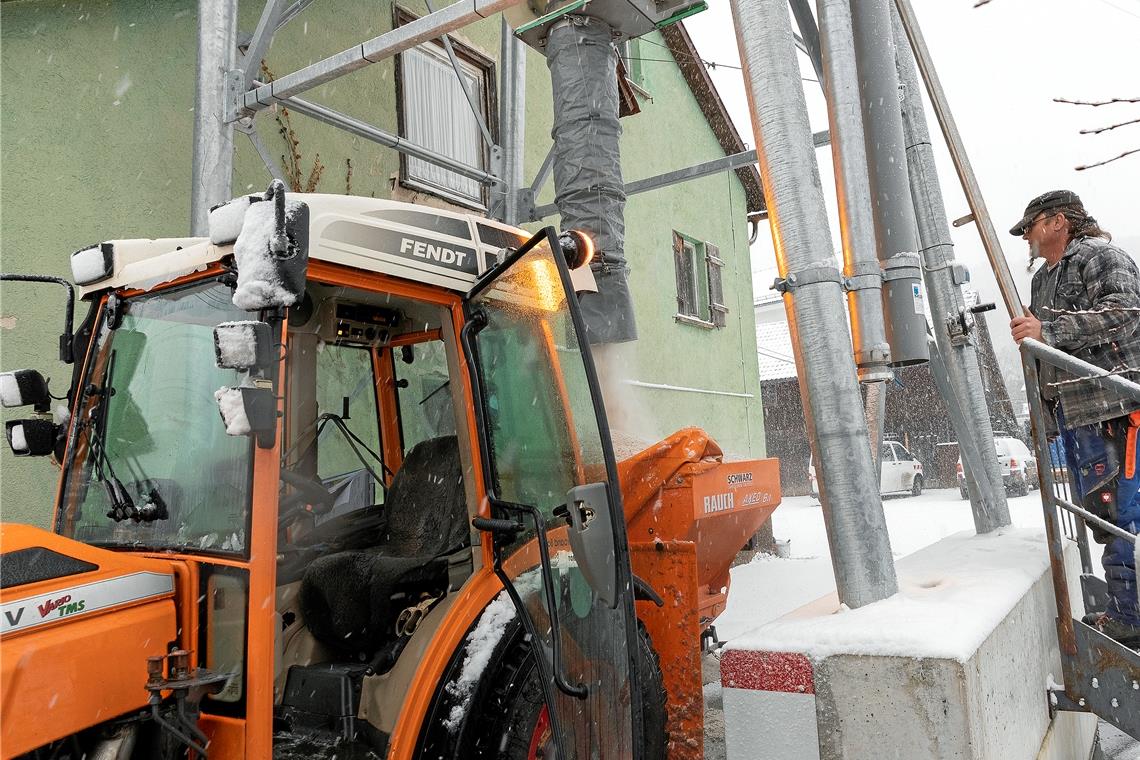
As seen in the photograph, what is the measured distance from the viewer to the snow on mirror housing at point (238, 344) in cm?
194

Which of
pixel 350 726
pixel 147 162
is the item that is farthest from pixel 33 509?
pixel 350 726

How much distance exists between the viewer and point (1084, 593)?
3031 millimetres

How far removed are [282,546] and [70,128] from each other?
347cm

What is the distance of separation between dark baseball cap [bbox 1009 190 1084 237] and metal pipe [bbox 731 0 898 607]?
2.05 metres

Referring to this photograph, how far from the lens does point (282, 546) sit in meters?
2.95

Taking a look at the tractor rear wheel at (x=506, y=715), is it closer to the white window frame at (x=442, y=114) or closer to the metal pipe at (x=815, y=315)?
the metal pipe at (x=815, y=315)

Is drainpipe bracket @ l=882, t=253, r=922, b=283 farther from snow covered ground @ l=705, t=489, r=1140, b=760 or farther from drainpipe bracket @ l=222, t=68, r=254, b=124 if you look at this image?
drainpipe bracket @ l=222, t=68, r=254, b=124

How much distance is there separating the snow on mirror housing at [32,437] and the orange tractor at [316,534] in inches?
0.4

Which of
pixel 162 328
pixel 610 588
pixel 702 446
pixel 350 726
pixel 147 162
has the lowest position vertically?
pixel 350 726

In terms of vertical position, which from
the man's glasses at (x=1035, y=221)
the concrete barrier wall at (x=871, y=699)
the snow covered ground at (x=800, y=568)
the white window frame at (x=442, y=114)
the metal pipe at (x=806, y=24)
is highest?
the white window frame at (x=442, y=114)

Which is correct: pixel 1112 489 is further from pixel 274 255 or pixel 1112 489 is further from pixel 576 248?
pixel 274 255

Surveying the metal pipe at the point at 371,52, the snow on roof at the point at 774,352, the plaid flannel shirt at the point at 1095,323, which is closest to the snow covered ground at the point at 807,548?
the plaid flannel shirt at the point at 1095,323

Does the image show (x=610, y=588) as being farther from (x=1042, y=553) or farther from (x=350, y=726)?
(x=1042, y=553)

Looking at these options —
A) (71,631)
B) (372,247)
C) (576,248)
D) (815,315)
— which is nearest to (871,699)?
(815,315)
